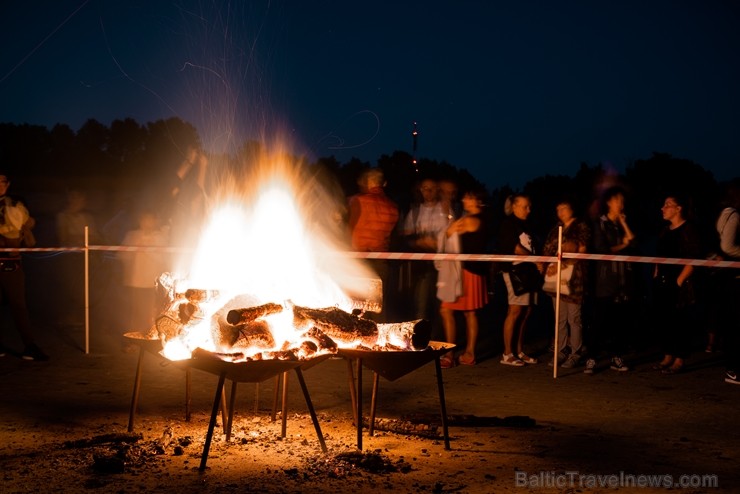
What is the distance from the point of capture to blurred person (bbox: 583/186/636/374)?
10.4 m

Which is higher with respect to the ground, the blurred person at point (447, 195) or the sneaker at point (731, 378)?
the blurred person at point (447, 195)

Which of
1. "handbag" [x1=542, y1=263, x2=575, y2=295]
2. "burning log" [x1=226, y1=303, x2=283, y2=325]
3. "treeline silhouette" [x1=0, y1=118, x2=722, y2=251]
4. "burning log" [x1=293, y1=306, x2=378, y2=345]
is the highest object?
"treeline silhouette" [x1=0, y1=118, x2=722, y2=251]

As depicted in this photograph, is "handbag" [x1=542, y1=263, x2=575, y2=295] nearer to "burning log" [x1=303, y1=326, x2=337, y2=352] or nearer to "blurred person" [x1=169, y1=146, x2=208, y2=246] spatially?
"burning log" [x1=303, y1=326, x2=337, y2=352]

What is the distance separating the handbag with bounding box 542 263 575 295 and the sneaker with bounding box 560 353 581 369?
76 cm

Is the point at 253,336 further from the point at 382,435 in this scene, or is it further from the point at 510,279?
the point at 510,279

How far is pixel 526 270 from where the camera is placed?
32.8 ft

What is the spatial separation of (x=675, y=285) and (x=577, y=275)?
3.53 feet

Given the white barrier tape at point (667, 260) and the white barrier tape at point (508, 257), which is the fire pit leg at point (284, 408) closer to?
the white barrier tape at point (508, 257)

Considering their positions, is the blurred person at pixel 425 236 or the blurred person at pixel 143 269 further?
the blurred person at pixel 143 269

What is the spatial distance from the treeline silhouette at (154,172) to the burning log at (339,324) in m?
8.29

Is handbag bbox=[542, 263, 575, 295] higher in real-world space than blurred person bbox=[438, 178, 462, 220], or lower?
lower

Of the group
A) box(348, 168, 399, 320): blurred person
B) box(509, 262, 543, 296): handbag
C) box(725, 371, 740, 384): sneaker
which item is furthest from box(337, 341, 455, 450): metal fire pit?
box(725, 371, 740, 384): sneaker

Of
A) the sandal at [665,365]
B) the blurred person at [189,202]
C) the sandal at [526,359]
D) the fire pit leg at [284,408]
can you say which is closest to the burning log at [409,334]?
the fire pit leg at [284,408]

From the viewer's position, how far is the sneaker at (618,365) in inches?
382
